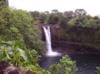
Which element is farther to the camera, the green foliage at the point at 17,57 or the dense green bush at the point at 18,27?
the dense green bush at the point at 18,27

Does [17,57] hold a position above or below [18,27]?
above

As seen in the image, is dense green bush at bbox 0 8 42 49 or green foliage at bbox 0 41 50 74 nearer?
green foliage at bbox 0 41 50 74

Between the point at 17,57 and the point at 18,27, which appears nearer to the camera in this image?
the point at 17,57

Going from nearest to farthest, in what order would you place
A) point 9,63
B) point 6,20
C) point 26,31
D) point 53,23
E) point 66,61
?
point 9,63, point 66,61, point 6,20, point 26,31, point 53,23

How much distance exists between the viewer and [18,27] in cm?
2111

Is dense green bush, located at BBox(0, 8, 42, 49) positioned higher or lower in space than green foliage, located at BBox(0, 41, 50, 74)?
lower

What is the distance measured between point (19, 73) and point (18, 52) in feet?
0.86

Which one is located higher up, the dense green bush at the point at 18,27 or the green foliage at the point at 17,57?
the green foliage at the point at 17,57

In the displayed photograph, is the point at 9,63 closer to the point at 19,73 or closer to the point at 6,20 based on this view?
the point at 19,73

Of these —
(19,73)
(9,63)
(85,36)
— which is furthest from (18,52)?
(85,36)

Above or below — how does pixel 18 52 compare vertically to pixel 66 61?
above

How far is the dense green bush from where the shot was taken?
1853cm

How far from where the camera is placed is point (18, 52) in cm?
181

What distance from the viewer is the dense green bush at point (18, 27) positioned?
18.5 meters
